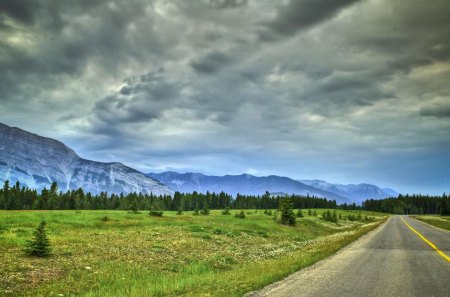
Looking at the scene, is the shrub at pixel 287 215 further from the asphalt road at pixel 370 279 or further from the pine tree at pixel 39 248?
the pine tree at pixel 39 248

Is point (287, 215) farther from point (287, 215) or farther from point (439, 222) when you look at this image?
point (439, 222)

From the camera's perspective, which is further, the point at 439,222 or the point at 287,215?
the point at 439,222

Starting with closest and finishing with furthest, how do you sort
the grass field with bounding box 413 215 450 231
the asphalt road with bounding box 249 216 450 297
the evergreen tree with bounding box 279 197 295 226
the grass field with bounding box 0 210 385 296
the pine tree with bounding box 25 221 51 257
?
the asphalt road with bounding box 249 216 450 297 < the grass field with bounding box 0 210 385 296 < the pine tree with bounding box 25 221 51 257 < the grass field with bounding box 413 215 450 231 < the evergreen tree with bounding box 279 197 295 226

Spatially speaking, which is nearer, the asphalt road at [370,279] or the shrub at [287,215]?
the asphalt road at [370,279]

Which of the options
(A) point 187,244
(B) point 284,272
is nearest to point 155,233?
(A) point 187,244

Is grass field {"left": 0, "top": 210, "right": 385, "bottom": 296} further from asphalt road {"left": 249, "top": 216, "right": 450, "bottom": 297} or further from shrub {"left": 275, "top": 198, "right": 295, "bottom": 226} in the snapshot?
shrub {"left": 275, "top": 198, "right": 295, "bottom": 226}

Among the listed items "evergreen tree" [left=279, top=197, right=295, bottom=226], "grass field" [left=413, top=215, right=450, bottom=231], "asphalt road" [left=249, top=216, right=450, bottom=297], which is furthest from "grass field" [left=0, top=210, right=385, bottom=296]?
"grass field" [left=413, top=215, right=450, bottom=231]

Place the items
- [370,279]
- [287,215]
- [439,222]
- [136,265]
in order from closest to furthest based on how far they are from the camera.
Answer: [370,279] → [136,265] → [287,215] → [439,222]

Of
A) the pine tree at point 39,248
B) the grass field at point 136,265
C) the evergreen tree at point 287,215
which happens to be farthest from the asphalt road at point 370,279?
the evergreen tree at point 287,215

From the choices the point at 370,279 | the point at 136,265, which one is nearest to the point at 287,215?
the point at 136,265

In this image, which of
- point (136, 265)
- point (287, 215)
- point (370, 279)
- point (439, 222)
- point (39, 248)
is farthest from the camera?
point (439, 222)

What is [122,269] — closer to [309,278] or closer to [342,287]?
[309,278]

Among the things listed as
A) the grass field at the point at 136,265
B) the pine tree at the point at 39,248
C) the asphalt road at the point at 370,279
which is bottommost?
the grass field at the point at 136,265

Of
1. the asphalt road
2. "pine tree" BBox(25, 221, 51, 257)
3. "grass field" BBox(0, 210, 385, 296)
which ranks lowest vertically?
"grass field" BBox(0, 210, 385, 296)
